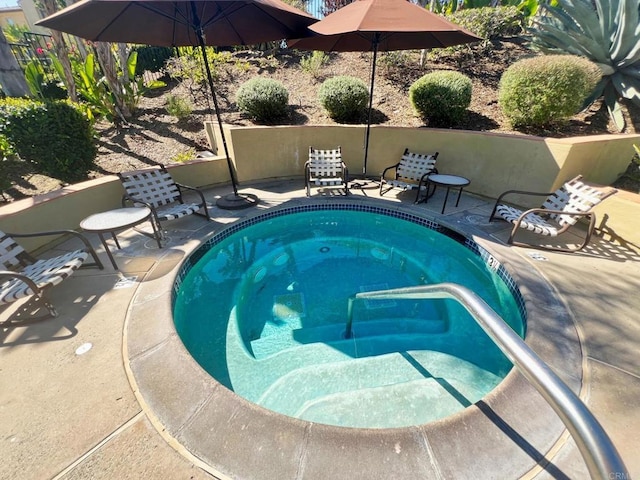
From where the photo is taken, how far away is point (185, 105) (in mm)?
9000

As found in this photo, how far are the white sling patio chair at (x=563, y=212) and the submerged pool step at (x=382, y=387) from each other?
9.31ft

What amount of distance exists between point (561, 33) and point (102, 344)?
37.0 feet

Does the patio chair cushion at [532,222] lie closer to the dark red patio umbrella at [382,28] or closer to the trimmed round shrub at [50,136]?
the dark red patio umbrella at [382,28]

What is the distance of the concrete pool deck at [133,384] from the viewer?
2.16 meters

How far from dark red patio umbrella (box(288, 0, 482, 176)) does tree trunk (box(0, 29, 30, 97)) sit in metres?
7.34

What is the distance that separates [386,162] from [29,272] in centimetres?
757

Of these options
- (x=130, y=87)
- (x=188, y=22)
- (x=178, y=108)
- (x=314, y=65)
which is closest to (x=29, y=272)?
(x=188, y=22)

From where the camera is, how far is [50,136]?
5.52m

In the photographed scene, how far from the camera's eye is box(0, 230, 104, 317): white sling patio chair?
3.18 metres

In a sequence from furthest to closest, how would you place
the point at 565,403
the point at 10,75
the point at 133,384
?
the point at 10,75 → the point at 133,384 → the point at 565,403

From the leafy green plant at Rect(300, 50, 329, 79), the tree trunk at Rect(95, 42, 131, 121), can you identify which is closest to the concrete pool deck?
the tree trunk at Rect(95, 42, 131, 121)

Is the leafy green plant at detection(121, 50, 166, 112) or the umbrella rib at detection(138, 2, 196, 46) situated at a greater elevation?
the umbrella rib at detection(138, 2, 196, 46)

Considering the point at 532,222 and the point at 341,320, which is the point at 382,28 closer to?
the point at 532,222

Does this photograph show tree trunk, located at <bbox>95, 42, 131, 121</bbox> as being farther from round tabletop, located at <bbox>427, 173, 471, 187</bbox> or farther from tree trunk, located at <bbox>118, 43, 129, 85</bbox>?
round tabletop, located at <bbox>427, 173, 471, 187</bbox>
